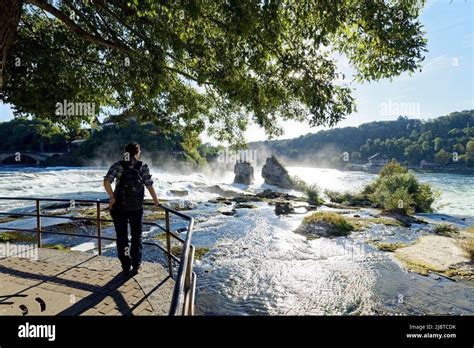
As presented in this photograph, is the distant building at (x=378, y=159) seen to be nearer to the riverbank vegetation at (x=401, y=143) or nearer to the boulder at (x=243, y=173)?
the riverbank vegetation at (x=401, y=143)

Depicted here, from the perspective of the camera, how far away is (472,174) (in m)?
89.1

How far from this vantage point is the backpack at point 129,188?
4863 millimetres

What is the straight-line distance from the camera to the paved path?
13.1ft

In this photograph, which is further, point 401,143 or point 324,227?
point 401,143

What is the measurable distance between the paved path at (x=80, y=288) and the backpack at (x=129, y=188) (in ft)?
4.55

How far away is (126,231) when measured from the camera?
201 inches

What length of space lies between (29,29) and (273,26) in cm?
719

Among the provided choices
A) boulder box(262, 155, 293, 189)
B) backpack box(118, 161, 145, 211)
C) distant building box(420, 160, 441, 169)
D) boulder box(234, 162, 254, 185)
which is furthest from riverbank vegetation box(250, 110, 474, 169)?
backpack box(118, 161, 145, 211)

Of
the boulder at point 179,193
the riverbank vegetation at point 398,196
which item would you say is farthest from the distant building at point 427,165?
the boulder at point 179,193

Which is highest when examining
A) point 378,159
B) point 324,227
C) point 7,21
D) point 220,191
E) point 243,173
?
point 378,159

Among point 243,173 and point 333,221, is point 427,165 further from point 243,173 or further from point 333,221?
point 333,221

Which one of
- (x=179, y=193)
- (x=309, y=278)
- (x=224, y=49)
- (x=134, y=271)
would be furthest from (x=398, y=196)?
(x=179, y=193)

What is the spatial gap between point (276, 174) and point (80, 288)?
200 ft
